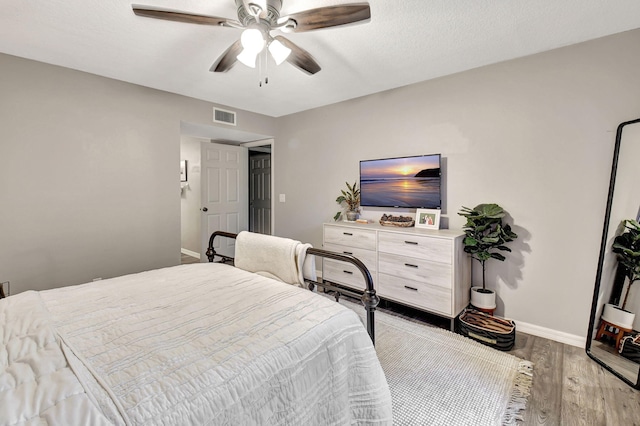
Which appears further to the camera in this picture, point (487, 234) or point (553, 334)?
point (487, 234)

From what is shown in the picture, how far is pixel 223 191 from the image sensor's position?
4.77 meters

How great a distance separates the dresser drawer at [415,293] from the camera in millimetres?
2539

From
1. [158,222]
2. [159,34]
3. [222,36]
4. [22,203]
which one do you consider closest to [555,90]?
[222,36]

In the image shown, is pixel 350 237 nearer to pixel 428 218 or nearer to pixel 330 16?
pixel 428 218

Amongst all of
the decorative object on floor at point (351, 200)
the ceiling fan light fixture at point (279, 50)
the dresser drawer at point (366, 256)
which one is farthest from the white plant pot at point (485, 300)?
the ceiling fan light fixture at point (279, 50)

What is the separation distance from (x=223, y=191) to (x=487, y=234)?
381 cm

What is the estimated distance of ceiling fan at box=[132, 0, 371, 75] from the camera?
151 centimetres

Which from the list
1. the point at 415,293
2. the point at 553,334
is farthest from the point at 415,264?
the point at 553,334

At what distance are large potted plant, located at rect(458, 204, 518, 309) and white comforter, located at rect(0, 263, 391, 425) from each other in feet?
5.17

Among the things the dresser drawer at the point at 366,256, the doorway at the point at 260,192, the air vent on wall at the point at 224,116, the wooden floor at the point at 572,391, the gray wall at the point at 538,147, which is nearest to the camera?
the wooden floor at the point at 572,391

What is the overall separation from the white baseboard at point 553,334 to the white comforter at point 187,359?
6.23 feet

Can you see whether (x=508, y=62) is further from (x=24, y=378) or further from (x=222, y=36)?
(x=24, y=378)

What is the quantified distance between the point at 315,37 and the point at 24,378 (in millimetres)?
2325

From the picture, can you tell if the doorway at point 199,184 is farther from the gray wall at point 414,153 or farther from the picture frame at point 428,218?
the picture frame at point 428,218
